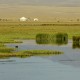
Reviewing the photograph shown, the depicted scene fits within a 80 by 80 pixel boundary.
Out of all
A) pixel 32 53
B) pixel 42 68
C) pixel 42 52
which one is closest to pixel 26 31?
pixel 42 52

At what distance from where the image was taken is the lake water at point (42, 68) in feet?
98.0

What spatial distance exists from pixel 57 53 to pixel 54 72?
11.1 meters

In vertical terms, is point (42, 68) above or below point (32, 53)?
below

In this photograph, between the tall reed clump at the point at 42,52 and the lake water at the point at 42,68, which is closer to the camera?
the lake water at the point at 42,68

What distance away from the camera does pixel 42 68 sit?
109ft

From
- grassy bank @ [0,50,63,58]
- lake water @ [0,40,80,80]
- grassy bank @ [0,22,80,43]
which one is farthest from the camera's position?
grassy bank @ [0,22,80,43]

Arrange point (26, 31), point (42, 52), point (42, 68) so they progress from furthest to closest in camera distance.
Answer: point (26, 31)
point (42, 52)
point (42, 68)

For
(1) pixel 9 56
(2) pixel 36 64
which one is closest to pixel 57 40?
(1) pixel 9 56

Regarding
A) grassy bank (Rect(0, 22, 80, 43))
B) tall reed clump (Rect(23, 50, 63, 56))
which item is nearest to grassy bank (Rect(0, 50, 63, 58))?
tall reed clump (Rect(23, 50, 63, 56))

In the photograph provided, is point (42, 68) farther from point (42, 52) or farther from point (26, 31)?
point (26, 31)

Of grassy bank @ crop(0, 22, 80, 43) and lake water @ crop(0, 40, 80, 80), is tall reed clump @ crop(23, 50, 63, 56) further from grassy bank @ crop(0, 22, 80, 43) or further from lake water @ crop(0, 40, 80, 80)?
grassy bank @ crop(0, 22, 80, 43)

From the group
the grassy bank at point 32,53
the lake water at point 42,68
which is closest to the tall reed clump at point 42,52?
the grassy bank at point 32,53

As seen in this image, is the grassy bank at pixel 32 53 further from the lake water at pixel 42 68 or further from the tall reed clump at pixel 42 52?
the lake water at pixel 42 68

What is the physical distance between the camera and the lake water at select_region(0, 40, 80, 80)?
98.0ft
